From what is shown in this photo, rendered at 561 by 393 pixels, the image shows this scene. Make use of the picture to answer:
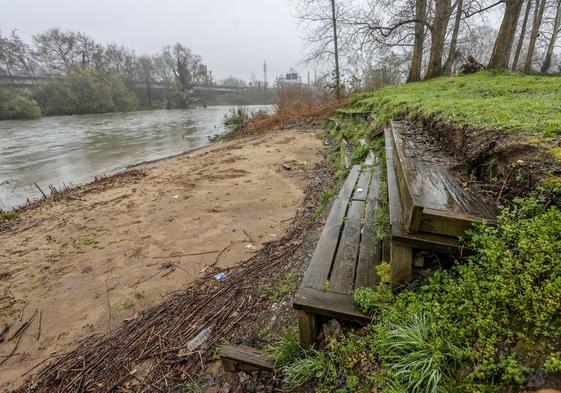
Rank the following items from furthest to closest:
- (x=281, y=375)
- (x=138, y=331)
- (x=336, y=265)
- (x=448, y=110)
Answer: (x=448, y=110) < (x=138, y=331) < (x=336, y=265) < (x=281, y=375)

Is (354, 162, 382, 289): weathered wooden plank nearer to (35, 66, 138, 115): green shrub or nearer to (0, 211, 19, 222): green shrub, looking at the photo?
(0, 211, 19, 222): green shrub

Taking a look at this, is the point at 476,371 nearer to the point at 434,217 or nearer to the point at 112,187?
the point at 434,217

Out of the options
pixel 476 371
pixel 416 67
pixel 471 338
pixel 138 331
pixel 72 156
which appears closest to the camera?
pixel 476 371

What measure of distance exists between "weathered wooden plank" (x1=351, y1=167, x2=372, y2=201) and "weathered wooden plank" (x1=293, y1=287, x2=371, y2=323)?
1.89 meters

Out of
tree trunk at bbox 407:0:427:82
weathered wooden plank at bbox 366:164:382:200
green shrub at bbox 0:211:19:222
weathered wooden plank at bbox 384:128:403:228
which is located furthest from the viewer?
tree trunk at bbox 407:0:427:82

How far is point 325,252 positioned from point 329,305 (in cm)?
71

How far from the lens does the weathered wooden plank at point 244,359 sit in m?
1.90

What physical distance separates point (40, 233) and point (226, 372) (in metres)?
4.94

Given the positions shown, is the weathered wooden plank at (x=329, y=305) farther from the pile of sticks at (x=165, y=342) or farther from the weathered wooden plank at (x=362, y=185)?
the weathered wooden plank at (x=362, y=185)

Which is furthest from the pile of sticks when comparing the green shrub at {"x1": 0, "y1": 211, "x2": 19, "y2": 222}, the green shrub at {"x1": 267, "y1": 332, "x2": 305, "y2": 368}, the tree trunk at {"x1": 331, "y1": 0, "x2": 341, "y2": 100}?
the tree trunk at {"x1": 331, "y1": 0, "x2": 341, "y2": 100}

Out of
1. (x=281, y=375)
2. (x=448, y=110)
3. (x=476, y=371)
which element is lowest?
(x=281, y=375)

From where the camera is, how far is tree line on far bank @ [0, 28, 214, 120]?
32625 millimetres

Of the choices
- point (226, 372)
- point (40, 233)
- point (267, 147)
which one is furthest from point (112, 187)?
point (226, 372)

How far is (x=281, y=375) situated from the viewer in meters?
1.80
